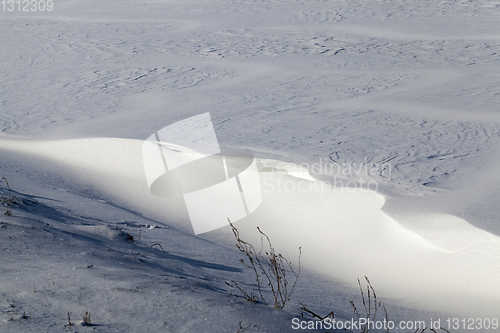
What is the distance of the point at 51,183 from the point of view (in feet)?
12.1

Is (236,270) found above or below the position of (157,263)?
below

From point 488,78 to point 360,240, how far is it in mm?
4016

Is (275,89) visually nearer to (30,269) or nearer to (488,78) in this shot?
(488,78)

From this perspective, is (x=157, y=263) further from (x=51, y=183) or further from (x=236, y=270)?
(x=51, y=183)

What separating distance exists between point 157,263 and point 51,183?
2025mm

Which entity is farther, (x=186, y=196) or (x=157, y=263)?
(x=186, y=196)

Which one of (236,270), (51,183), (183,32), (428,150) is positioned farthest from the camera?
(183,32)

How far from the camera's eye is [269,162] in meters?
3.91

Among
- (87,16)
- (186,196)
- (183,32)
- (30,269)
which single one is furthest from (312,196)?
(87,16)

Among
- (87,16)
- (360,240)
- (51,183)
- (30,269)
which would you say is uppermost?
(87,16)

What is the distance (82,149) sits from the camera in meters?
4.37

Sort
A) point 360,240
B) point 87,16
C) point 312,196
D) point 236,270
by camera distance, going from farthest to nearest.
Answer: point 87,16 → point 312,196 → point 360,240 → point 236,270

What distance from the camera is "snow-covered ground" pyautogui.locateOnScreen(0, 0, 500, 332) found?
1729 mm

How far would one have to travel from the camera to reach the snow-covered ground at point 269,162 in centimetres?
173
